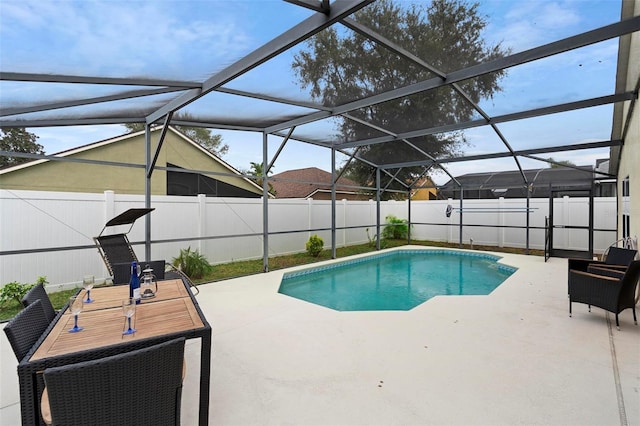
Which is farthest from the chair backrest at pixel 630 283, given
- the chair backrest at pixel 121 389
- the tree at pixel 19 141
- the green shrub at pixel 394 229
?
the tree at pixel 19 141

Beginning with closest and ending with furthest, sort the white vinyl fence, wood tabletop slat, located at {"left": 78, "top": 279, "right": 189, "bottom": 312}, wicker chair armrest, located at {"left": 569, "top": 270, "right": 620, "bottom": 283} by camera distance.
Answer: wood tabletop slat, located at {"left": 78, "top": 279, "right": 189, "bottom": 312}
wicker chair armrest, located at {"left": 569, "top": 270, "right": 620, "bottom": 283}
the white vinyl fence

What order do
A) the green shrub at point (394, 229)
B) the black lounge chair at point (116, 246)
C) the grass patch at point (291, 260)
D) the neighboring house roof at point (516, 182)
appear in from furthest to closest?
1. the green shrub at point (394, 229)
2. the neighboring house roof at point (516, 182)
3. the grass patch at point (291, 260)
4. the black lounge chair at point (116, 246)

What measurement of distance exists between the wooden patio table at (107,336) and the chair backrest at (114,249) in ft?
6.98

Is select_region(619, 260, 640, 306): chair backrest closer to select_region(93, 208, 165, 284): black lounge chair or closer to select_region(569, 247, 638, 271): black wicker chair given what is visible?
select_region(569, 247, 638, 271): black wicker chair

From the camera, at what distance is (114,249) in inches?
187

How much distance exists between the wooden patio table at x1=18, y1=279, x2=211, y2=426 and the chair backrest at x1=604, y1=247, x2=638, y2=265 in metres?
6.35

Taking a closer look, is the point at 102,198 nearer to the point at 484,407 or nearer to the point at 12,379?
the point at 12,379

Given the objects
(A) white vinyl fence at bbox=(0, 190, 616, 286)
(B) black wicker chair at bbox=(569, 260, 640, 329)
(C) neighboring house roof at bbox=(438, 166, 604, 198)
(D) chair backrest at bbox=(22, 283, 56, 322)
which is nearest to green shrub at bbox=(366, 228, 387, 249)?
(A) white vinyl fence at bbox=(0, 190, 616, 286)

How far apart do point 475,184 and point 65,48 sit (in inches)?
491

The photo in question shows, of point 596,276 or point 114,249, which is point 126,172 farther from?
point 596,276

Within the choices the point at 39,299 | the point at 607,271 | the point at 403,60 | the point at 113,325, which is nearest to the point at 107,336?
the point at 113,325

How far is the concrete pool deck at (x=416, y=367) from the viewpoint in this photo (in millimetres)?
2281

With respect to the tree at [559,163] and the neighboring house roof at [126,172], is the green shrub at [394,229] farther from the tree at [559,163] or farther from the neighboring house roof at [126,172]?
the neighboring house roof at [126,172]

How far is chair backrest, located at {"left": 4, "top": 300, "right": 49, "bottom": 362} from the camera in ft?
5.33
